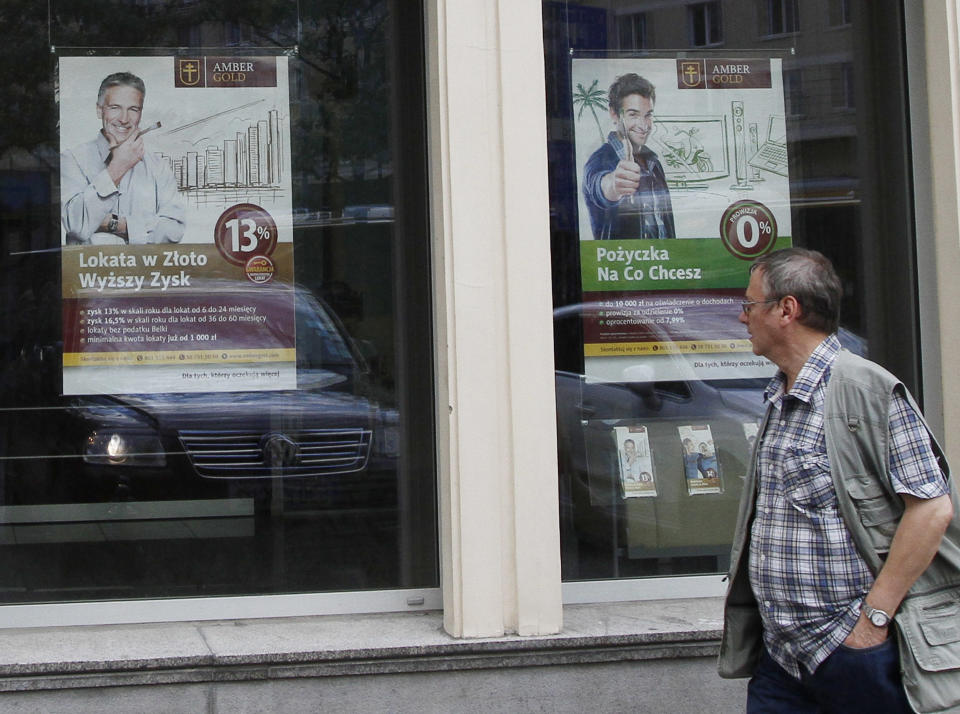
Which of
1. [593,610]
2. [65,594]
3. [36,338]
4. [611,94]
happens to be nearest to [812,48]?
[611,94]

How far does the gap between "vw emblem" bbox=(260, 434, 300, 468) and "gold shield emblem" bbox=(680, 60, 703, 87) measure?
8.22ft

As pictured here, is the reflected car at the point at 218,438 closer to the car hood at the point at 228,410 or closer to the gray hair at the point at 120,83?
the car hood at the point at 228,410

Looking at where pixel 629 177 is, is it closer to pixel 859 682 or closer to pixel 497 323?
pixel 497 323

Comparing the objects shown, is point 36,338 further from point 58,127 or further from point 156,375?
point 58,127

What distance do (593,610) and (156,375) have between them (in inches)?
85.1

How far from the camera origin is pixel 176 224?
4.94 meters

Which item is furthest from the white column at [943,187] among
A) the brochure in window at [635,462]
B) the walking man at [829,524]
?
the walking man at [829,524]

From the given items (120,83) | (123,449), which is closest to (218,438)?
(123,449)

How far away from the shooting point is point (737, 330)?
208 inches

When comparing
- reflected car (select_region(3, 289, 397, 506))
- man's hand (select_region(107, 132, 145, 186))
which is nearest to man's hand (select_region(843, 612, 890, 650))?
reflected car (select_region(3, 289, 397, 506))

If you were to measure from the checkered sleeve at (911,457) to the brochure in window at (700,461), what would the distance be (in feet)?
8.15

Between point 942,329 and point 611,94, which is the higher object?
point 611,94

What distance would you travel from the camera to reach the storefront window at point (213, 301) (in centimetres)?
482

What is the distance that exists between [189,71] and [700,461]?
2935mm
